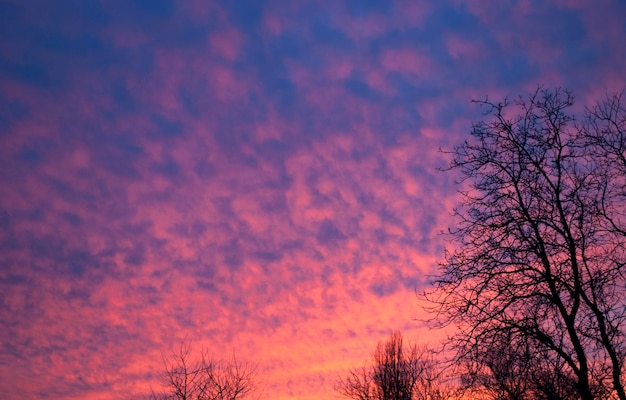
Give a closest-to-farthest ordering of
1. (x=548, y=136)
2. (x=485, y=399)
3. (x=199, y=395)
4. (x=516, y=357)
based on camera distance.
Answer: (x=516, y=357), (x=548, y=136), (x=199, y=395), (x=485, y=399)

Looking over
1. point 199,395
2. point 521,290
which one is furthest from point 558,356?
point 199,395

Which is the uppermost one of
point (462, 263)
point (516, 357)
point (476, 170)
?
point (476, 170)

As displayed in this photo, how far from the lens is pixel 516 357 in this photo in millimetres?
10695

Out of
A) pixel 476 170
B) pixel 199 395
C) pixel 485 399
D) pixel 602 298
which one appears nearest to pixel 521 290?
pixel 602 298

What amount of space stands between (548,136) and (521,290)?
11.2 feet

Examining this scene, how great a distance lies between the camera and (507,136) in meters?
12.1

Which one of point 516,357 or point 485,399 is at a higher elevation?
point 485,399

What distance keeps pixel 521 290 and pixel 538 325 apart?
2.61ft

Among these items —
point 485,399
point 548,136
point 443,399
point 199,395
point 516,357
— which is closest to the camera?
point 516,357

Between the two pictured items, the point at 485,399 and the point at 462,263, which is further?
the point at 485,399

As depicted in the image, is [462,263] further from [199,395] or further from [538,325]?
[199,395]

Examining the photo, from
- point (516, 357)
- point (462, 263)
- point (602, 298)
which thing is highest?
point (462, 263)

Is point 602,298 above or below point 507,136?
below

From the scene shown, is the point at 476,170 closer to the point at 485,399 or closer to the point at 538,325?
the point at 538,325
